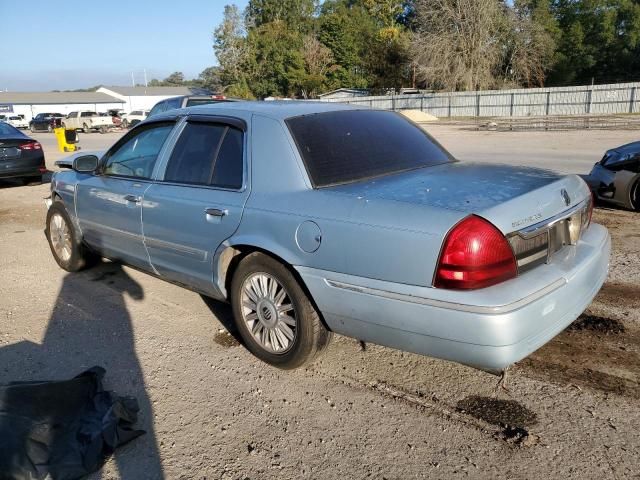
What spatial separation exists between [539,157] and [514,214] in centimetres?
1269

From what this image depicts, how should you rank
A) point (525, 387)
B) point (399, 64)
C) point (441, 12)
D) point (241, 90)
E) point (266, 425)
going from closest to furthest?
point (266, 425) → point (525, 387) → point (441, 12) → point (399, 64) → point (241, 90)

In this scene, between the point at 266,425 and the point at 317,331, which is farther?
the point at 317,331

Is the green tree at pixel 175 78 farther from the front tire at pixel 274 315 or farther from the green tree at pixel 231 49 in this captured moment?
the front tire at pixel 274 315

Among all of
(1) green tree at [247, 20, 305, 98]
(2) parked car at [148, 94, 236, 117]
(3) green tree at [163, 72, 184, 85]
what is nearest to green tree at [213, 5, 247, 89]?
(1) green tree at [247, 20, 305, 98]

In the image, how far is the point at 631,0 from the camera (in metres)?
66.6

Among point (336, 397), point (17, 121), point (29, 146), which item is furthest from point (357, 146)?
point (17, 121)

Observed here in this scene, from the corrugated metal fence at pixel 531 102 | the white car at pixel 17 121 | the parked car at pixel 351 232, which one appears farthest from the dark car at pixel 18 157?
the white car at pixel 17 121

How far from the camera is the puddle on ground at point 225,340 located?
13.3ft

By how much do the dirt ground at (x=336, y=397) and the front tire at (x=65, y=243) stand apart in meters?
0.67

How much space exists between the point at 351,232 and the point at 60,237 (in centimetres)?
403

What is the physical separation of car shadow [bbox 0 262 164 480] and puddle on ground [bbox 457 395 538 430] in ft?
5.43

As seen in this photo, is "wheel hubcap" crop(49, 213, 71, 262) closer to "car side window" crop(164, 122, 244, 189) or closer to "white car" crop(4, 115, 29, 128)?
"car side window" crop(164, 122, 244, 189)

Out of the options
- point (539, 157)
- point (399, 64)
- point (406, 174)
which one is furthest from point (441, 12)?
point (406, 174)

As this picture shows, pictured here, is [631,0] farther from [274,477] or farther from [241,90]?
[274,477]
